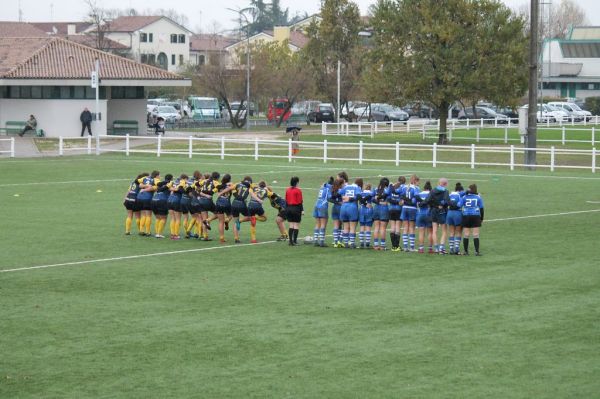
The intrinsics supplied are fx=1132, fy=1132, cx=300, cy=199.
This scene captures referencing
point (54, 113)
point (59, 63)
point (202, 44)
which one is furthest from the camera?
point (202, 44)

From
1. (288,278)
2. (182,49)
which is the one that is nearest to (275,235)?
(288,278)

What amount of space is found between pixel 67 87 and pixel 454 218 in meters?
46.1

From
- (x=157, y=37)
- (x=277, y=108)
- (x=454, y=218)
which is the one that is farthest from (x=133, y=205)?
(x=157, y=37)

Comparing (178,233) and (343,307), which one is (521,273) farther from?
(178,233)

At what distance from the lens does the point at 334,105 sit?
90438mm

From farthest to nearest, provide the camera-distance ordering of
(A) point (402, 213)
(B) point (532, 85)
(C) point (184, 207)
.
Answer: (B) point (532, 85), (C) point (184, 207), (A) point (402, 213)

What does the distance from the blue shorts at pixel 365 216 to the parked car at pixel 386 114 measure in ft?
234

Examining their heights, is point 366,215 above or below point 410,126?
below

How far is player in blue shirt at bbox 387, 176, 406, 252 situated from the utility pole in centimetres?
2200

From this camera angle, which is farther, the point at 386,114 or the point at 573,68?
the point at 573,68

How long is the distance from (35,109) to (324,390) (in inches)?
2190

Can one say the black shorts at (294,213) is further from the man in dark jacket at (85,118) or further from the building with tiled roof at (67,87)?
the building with tiled roof at (67,87)

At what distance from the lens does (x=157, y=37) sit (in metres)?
148

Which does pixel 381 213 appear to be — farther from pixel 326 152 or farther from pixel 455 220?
pixel 326 152
